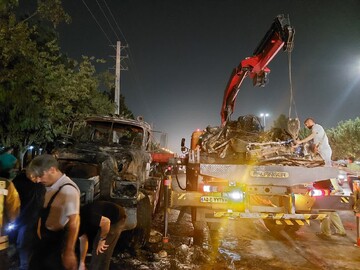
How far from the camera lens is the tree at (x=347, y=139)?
3819 centimetres

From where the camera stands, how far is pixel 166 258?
5457 mm

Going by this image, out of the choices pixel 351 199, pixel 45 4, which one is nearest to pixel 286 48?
pixel 351 199

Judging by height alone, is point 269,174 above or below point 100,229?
above

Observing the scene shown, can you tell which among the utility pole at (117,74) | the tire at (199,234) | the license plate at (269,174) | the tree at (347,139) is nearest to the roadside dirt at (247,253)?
the tire at (199,234)

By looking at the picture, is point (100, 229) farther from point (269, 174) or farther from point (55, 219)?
point (269, 174)

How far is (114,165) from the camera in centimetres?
586

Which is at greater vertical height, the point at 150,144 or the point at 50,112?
the point at 50,112

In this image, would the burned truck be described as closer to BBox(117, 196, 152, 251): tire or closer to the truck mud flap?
BBox(117, 196, 152, 251): tire

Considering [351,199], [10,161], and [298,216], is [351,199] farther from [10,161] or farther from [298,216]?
[10,161]

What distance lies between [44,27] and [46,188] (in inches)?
714

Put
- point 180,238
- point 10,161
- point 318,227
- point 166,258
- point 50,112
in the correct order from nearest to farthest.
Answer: point 10,161
point 166,258
point 180,238
point 318,227
point 50,112

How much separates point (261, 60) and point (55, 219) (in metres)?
6.78

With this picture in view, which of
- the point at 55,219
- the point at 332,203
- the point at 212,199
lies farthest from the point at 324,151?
the point at 55,219

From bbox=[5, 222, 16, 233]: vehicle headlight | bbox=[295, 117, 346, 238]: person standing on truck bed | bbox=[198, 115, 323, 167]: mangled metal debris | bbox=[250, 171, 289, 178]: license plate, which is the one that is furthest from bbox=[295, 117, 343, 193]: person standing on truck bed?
bbox=[5, 222, 16, 233]: vehicle headlight
